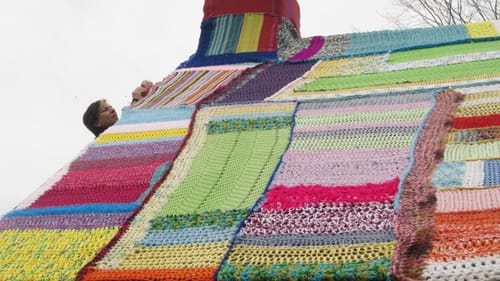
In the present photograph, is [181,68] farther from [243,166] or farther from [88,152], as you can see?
[243,166]

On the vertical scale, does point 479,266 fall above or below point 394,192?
below

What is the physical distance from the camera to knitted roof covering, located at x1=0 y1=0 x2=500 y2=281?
127cm

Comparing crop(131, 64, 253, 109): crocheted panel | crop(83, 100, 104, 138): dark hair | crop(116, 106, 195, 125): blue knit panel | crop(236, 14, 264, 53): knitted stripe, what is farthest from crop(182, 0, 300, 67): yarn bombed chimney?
crop(116, 106, 195, 125): blue knit panel

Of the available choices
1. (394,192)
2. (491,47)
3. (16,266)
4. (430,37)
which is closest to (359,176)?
(394,192)

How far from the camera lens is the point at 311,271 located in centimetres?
121

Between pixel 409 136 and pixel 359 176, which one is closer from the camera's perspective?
pixel 359 176

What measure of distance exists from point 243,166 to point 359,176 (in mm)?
310

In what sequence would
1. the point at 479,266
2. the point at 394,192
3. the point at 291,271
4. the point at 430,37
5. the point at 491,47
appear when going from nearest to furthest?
the point at 479,266 < the point at 291,271 < the point at 394,192 < the point at 491,47 < the point at 430,37

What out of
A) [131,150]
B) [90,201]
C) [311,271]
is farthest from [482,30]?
[311,271]

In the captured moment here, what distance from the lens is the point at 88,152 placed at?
79.4 inches

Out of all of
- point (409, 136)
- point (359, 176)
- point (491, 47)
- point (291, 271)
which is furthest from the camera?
point (491, 47)

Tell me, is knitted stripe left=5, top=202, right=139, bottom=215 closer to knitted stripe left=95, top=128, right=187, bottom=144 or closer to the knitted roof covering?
the knitted roof covering

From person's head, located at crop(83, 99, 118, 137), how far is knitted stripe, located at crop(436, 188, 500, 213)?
4.59 ft

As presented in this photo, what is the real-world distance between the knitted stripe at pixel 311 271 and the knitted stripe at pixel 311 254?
0.06 ft
